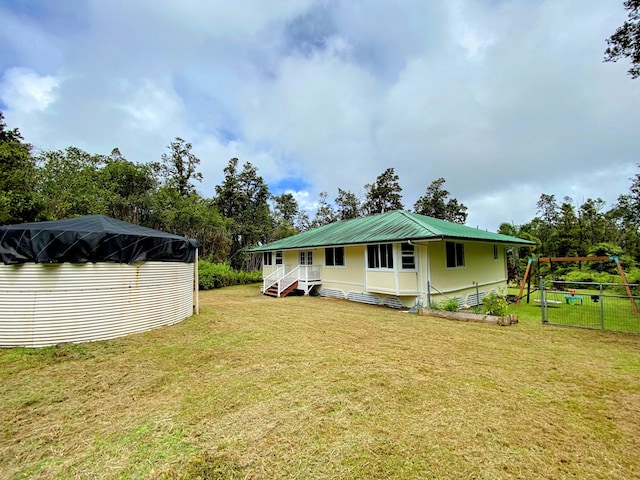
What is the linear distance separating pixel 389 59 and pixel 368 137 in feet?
23.5

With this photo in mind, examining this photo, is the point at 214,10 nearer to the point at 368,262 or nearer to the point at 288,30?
the point at 288,30

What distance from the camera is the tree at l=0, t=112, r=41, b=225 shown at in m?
12.3

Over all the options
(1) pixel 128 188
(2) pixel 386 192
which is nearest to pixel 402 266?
(1) pixel 128 188

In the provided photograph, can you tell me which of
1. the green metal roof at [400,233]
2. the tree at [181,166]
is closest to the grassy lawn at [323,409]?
the green metal roof at [400,233]

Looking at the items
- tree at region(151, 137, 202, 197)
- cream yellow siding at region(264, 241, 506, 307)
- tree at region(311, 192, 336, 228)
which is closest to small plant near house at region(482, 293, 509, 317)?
cream yellow siding at region(264, 241, 506, 307)

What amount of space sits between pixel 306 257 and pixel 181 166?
1931 cm

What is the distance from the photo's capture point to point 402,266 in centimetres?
1070

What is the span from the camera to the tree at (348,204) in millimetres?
36469

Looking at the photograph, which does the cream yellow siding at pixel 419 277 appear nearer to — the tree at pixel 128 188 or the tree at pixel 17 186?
the tree at pixel 17 186

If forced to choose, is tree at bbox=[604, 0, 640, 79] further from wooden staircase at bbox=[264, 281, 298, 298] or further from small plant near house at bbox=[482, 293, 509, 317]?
wooden staircase at bbox=[264, 281, 298, 298]

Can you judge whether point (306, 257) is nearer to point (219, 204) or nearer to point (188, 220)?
point (188, 220)

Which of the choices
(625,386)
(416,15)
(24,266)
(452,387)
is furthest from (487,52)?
(24,266)

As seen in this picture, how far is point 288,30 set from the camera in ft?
40.3

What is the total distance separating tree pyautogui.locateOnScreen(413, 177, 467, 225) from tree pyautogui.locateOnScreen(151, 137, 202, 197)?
2685cm
